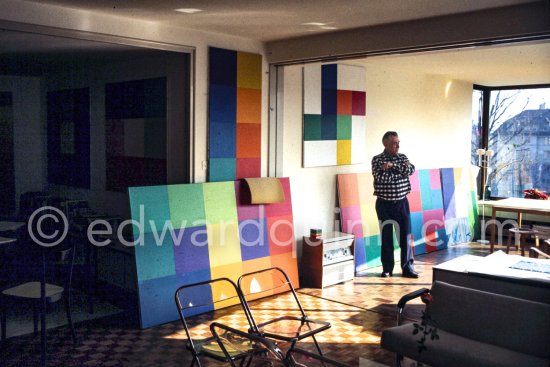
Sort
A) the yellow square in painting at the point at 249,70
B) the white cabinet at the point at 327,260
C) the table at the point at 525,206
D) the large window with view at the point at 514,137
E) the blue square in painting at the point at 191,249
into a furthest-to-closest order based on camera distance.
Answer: the large window with view at the point at 514,137
the table at the point at 525,206
the white cabinet at the point at 327,260
the yellow square in painting at the point at 249,70
the blue square in painting at the point at 191,249

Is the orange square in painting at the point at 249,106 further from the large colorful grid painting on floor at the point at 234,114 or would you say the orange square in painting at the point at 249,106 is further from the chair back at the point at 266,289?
the chair back at the point at 266,289

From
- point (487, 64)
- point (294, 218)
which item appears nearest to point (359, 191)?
point (294, 218)

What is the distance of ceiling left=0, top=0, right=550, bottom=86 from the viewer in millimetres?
4871

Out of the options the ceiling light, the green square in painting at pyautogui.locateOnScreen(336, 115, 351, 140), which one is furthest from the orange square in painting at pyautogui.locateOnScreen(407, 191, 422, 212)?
the ceiling light

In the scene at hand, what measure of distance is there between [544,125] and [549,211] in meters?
2.95

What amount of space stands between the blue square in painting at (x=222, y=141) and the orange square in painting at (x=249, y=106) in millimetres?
186

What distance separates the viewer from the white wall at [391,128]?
24.5ft

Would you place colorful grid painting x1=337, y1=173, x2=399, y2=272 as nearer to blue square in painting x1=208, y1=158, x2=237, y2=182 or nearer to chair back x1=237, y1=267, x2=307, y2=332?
chair back x1=237, y1=267, x2=307, y2=332

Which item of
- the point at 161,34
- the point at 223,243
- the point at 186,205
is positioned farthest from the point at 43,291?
the point at 161,34

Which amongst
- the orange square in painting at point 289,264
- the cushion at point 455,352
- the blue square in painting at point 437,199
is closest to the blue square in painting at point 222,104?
the orange square in painting at point 289,264

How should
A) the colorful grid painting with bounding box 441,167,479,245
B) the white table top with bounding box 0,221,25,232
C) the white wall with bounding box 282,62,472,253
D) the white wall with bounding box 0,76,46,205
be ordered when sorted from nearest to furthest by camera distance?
the white table top with bounding box 0,221,25,232
the white wall with bounding box 282,62,472,253
the white wall with bounding box 0,76,46,205
the colorful grid painting with bounding box 441,167,479,245

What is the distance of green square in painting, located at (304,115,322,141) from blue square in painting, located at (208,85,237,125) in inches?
48.4

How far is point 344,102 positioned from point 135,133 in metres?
2.83

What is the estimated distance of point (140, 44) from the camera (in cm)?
585
